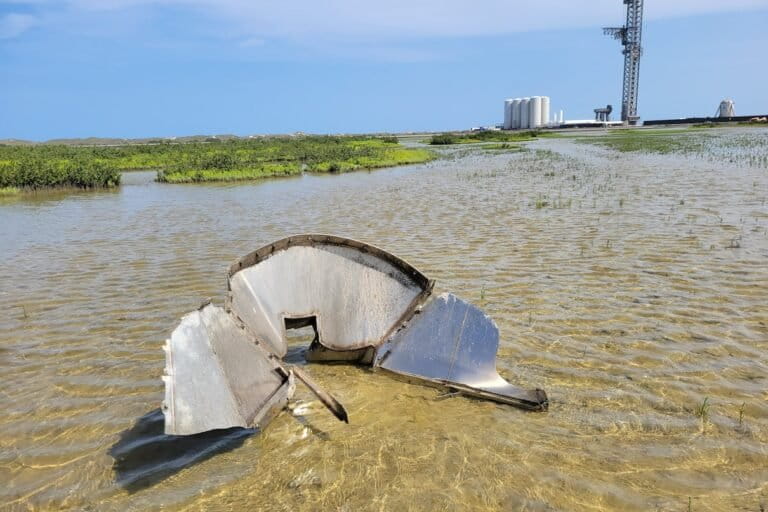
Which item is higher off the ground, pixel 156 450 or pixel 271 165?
pixel 271 165

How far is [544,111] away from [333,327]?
159 m

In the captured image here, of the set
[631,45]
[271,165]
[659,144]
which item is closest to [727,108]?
[631,45]

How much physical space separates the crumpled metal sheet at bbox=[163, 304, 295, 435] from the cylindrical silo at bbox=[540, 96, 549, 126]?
519 feet

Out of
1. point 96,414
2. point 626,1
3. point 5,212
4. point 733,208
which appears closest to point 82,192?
point 5,212

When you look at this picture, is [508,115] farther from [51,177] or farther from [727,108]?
[51,177]

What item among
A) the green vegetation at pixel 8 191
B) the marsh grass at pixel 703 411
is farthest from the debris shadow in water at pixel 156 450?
the green vegetation at pixel 8 191

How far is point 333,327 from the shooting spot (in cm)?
596

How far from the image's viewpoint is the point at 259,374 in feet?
15.3

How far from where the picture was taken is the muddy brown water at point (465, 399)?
4.07 m

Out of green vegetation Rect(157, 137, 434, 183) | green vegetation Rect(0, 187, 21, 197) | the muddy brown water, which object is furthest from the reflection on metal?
green vegetation Rect(157, 137, 434, 183)

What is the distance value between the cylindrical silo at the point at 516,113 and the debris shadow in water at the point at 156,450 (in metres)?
163

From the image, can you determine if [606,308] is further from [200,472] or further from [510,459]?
[200,472]

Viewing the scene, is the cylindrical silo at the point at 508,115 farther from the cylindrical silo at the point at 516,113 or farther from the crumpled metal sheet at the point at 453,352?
the crumpled metal sheet at the point at 453,352

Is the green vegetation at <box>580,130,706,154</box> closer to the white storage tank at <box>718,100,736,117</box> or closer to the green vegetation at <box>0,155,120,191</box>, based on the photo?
the green vegetation at <box>0,155,120,191</box>
